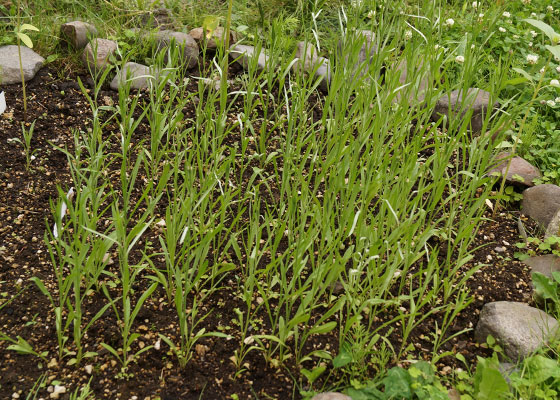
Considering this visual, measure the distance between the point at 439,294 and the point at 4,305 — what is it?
65.9 inches

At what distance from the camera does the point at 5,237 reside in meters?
2.54

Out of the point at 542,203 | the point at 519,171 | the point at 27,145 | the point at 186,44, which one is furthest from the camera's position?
the point at 186,44

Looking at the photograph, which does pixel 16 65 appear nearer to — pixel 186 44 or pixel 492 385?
pixel 186 44

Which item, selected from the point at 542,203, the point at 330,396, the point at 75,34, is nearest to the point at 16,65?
the point at 75,34

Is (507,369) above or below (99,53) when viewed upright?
below

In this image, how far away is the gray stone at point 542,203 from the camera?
117 inches

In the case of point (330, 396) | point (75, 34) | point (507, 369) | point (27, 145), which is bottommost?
point (507, 369)

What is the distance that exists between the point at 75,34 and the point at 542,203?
277 centimetres

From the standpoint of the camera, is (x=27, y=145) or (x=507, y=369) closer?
(x=507, y=369)

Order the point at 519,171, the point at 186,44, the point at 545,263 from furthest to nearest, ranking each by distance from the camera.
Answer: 1. the point at 186,44
2. the point at 519,171
3. the point at 545,263

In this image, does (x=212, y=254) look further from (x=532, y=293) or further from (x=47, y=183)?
(x=532, y=293)

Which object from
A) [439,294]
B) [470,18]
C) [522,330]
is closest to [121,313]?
[439,294]

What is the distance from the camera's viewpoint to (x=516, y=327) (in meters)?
2.31

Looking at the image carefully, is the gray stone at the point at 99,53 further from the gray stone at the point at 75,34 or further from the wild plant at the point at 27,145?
the wild plant at the point at 27,145
